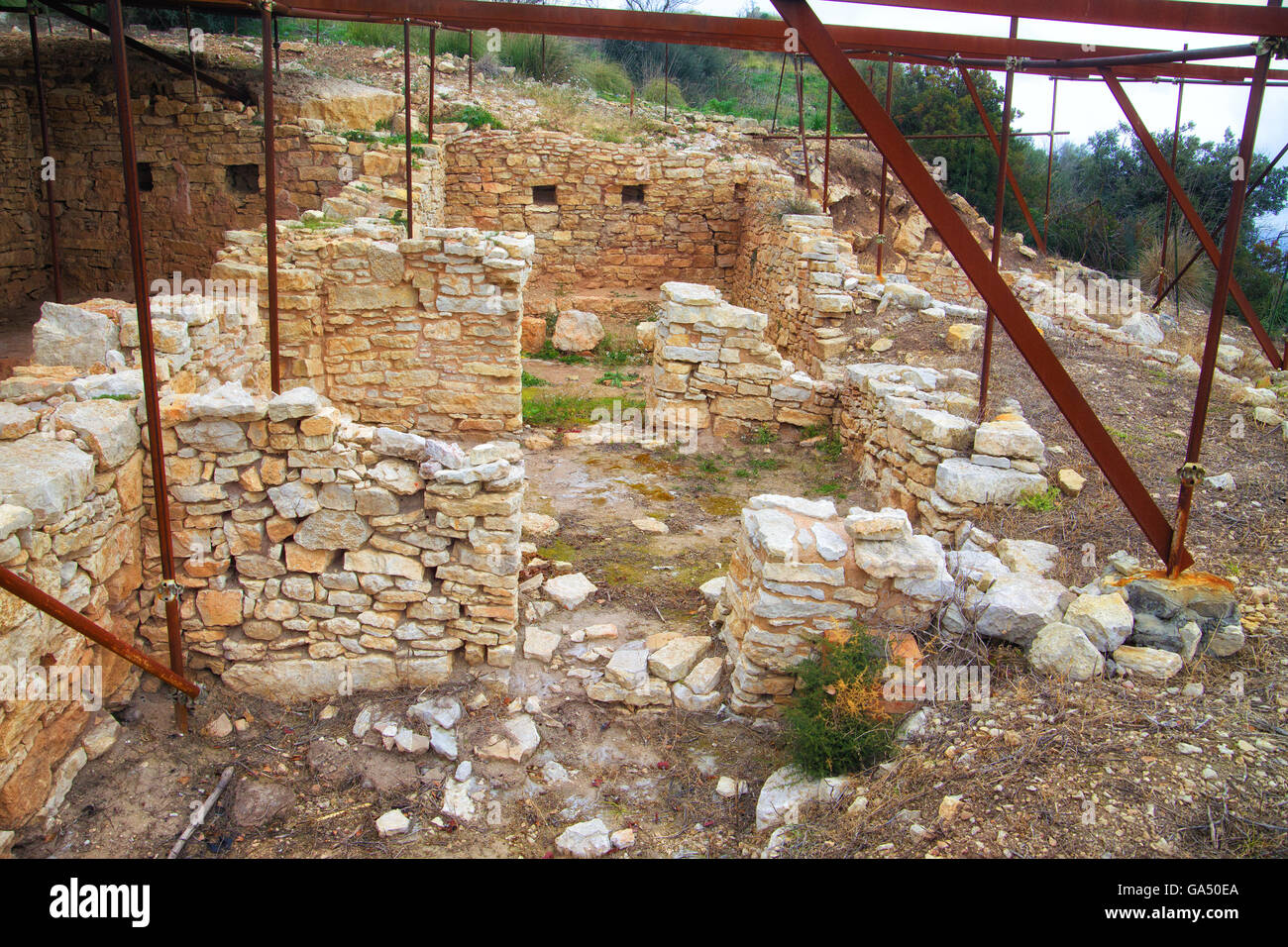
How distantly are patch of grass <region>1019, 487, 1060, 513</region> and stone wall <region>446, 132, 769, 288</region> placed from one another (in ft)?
34.1

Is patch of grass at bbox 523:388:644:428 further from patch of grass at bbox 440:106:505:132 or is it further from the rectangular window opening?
patch of grass at bbox 440:106:505:132

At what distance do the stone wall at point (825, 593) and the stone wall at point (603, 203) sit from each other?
1145 centimetres

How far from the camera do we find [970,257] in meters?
4.62

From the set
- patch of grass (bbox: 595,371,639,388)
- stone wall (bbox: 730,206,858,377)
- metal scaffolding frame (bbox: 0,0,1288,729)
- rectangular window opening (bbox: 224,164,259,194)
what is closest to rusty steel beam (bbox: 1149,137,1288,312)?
metal scaffolding frame (bbox: 0,0,1288,729)

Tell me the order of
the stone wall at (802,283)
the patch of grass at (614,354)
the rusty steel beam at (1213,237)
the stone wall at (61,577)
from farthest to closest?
1. the patch of grass at (614,354)
2. the stone wall at (802,283)
3. the rusty steel beam at (1213,237)
4. the stone wall at (61,577)

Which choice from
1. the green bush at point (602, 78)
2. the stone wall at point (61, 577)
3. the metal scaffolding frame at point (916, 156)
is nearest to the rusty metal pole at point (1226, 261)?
the metal scaffolding frame at point (916, 156)

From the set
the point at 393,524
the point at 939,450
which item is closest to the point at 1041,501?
the point at 939,450

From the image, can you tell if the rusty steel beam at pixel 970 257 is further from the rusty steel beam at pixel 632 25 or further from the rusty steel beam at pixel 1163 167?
the rusty steel beam at pixel 1163 167

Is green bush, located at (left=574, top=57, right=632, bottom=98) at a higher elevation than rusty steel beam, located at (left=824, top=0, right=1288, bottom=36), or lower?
higher

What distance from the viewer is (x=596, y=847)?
4.27 metres

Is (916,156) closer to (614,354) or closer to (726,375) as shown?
(726,375)

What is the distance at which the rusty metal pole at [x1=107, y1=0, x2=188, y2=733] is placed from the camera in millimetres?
4129

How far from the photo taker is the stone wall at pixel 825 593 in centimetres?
500

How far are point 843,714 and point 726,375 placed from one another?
19.6ft
